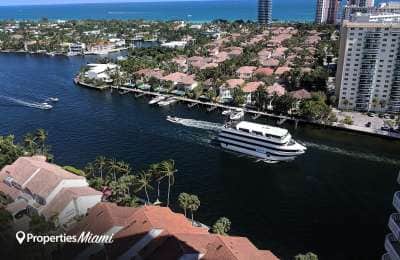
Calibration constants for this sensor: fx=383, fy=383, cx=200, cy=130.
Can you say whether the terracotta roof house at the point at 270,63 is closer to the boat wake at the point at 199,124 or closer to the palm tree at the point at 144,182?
the boat wake at the point at 199,124

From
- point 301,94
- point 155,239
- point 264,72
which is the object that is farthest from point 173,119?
point 155,239

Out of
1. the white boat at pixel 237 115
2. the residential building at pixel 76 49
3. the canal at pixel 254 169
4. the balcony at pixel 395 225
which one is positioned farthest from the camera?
the residential building at pixel 76 49

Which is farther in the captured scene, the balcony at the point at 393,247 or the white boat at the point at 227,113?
the white boat at the point at 227,113

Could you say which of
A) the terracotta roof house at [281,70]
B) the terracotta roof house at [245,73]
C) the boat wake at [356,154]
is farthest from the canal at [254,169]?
the terracotta roof house at [281,70]

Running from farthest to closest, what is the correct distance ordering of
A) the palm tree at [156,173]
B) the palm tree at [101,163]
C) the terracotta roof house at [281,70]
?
the terracotta roof house at [281,70], the palm tree at [101,163], the palm tree at [156,173]

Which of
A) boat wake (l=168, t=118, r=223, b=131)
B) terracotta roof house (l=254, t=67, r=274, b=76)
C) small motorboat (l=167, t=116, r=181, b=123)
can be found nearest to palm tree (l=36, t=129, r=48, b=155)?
small motorboat (l=167, t=116, r=181, b=123)

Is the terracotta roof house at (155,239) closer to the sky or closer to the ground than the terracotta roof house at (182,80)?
closer to the ground
